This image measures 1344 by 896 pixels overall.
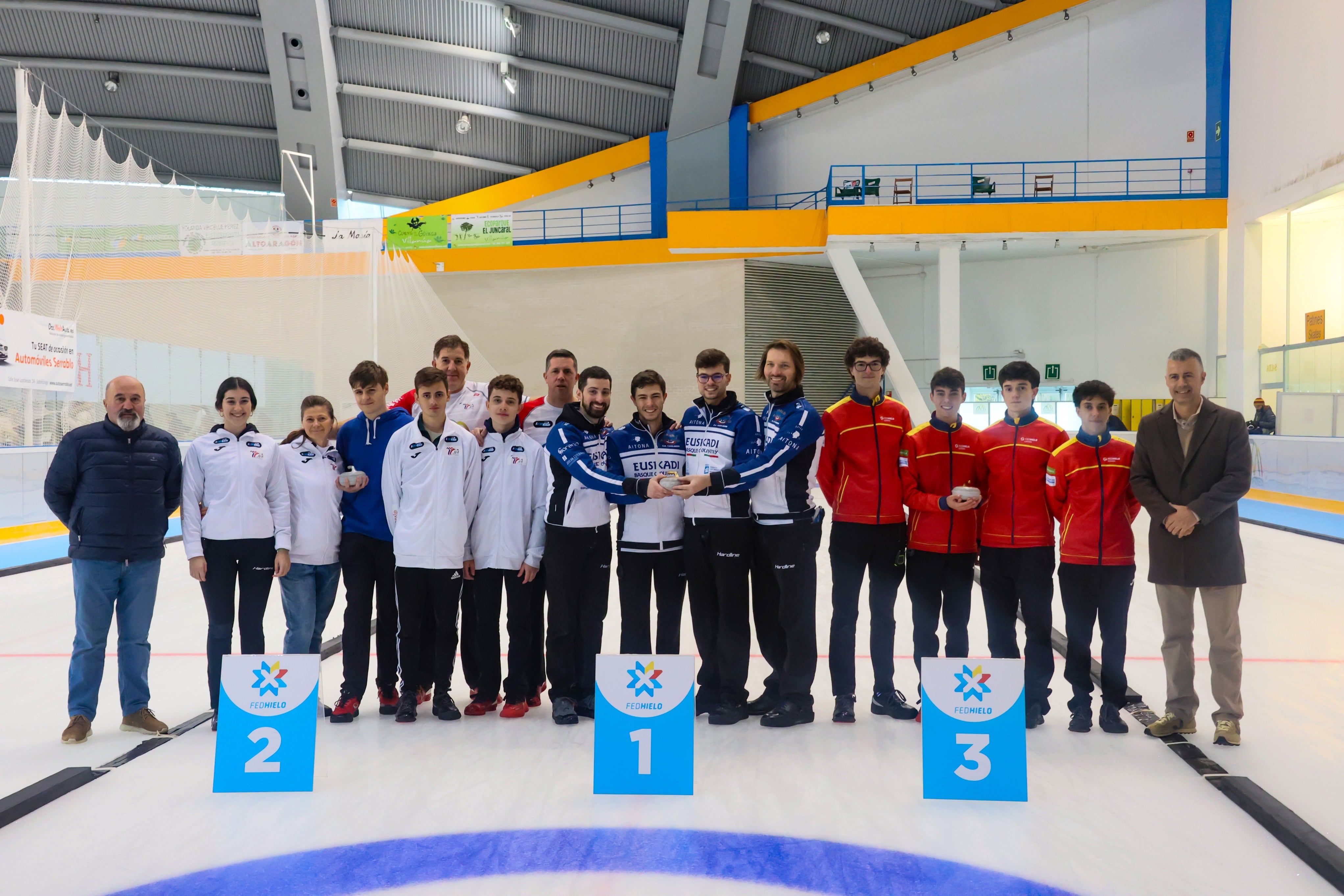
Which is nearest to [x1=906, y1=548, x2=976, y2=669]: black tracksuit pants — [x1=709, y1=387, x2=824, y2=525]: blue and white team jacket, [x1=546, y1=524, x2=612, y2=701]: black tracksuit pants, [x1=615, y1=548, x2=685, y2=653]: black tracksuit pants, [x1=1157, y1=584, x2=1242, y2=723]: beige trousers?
[x1=709, y1=387, x2=824, y2=525]: blue and white team jacket

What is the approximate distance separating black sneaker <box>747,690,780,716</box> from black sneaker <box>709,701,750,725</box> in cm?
6

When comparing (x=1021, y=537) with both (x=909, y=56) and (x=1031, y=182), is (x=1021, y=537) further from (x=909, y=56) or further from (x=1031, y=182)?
(x=909, y=56)

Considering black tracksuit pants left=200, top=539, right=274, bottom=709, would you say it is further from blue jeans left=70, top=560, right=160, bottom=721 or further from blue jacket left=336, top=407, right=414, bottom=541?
blue jacket left=336, top=407, right=414, bottom=541

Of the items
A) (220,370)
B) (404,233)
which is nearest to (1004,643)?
(220,370)

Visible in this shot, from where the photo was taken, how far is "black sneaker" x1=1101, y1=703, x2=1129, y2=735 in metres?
3.80

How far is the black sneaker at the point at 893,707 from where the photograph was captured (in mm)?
3996

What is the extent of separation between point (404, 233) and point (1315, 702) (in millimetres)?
16859

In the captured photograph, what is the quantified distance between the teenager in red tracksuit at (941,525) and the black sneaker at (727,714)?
2.76ft

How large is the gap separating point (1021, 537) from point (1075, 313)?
1807 centimetres

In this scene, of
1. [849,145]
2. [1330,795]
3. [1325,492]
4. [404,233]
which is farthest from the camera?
[849,145]

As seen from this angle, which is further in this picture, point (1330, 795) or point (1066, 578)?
point (1066, 578)

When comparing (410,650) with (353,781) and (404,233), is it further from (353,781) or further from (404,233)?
(404,233)

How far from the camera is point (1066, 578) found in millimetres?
3896

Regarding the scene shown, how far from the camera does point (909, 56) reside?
790 inches
